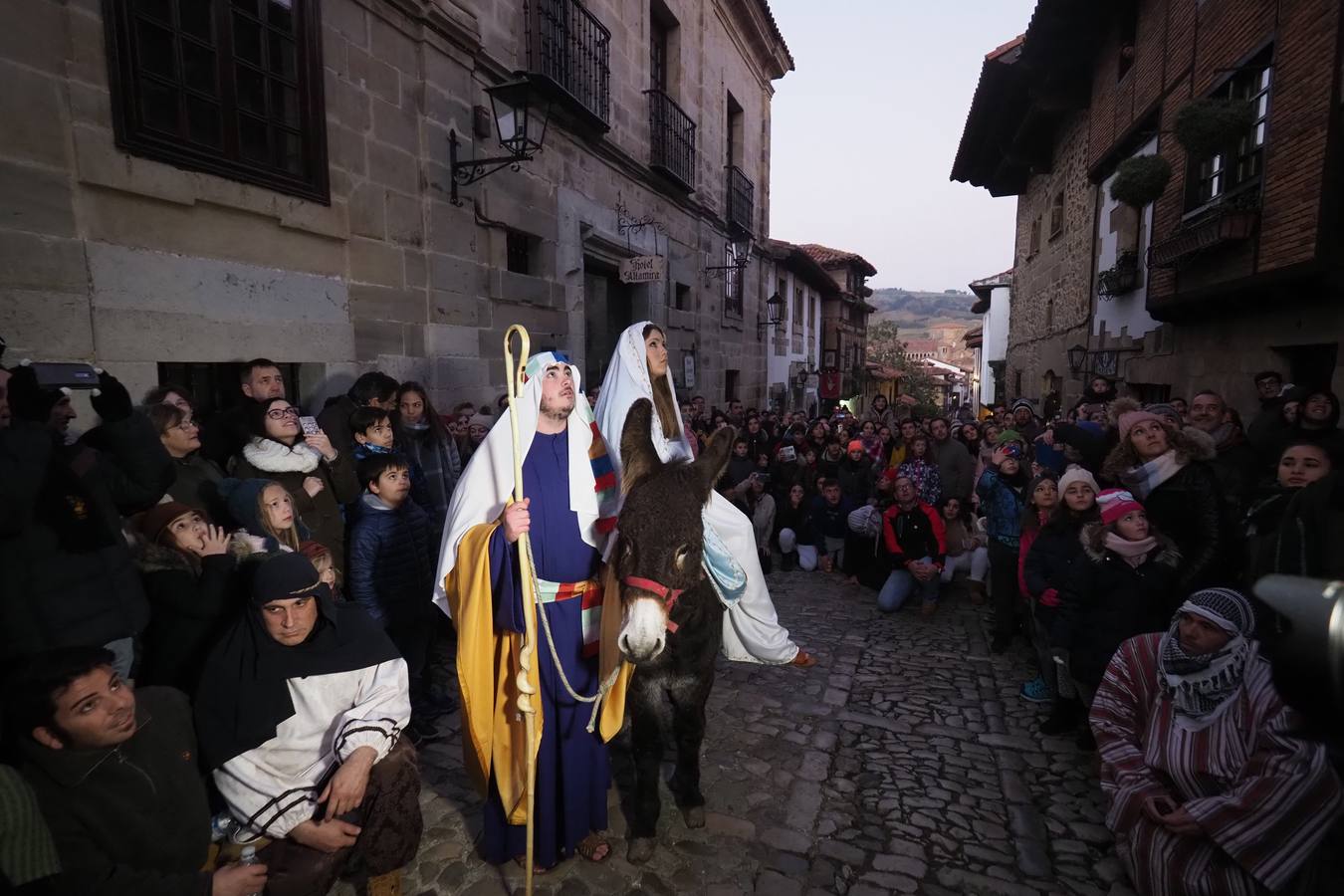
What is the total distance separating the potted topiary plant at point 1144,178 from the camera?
28.6 feet

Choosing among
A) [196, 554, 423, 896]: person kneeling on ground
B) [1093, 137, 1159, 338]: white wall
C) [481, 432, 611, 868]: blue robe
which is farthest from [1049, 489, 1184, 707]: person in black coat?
[1093, 137, 1159, 338]: white wall

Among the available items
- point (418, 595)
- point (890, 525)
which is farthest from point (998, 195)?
point (418, 595)

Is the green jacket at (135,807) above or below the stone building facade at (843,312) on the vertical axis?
below

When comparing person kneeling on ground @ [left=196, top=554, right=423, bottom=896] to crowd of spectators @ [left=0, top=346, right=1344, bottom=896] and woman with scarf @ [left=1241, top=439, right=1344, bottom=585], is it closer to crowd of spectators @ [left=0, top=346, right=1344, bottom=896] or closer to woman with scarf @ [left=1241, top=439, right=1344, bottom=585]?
crowd of spectators @ [left=0, top=346, right=1344, bottom=896]

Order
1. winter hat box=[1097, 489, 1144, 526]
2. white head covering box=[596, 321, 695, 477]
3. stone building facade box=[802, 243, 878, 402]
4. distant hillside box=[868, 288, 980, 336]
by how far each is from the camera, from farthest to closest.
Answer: distant hillside box=[868, 288, 980, 336] → stone building facade box=[802, 243, 878, 402] → winter hat box=[1097, 489, 1144, 526] → white head covering box=[596, 321, 695, 477]

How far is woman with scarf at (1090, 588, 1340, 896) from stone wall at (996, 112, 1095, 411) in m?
12.0

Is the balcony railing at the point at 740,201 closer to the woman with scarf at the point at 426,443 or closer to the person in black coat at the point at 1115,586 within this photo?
the woman with scarf at the point at 426,443

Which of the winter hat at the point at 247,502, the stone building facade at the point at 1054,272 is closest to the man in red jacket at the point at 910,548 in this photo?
the winter hat at the point at 247,502

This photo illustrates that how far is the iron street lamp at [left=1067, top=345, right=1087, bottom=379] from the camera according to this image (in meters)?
12.9

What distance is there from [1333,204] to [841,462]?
5.09 metres

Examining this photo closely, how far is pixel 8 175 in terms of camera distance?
142 inches

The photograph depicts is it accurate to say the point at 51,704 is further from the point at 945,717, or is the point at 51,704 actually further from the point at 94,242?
the point at 945,717

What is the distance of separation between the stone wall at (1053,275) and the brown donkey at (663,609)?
12919 mm

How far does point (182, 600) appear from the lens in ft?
8.95
